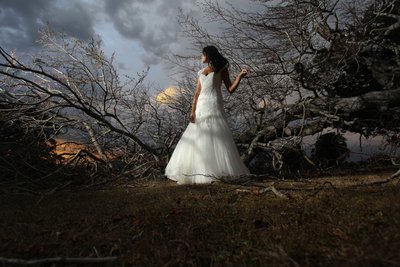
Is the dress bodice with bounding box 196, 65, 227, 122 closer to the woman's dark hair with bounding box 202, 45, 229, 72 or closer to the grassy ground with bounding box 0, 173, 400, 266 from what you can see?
the woman's dark hair with bounding box 202, 45, 229, 72

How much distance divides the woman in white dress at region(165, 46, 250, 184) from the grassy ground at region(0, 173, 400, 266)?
1.42 metres

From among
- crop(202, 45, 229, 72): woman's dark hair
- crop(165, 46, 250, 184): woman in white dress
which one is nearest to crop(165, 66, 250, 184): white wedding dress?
crop(165, 46, 250, 184): woman in white dress

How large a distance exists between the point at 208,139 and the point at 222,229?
3.13 m

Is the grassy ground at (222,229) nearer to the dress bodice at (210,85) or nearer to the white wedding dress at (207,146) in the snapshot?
the white wedding dress at (207,146)

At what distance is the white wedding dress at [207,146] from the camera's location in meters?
6.05

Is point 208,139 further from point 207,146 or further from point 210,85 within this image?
point 210,85

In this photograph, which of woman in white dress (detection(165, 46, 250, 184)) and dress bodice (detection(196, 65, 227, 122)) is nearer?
woman in white dress (detection(165, 46, 250, 184))

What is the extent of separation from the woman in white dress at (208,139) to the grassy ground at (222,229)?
1.42m

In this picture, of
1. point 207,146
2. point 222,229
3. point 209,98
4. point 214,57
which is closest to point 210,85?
point 209,98

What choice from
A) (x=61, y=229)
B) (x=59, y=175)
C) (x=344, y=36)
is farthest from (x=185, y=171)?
(x=344, y=36)

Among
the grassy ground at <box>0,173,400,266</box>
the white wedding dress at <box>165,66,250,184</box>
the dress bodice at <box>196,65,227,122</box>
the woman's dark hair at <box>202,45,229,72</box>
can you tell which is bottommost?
the grassy ground at <box>0,173,400,266</box>

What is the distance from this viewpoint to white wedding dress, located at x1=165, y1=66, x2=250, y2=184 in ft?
19.9

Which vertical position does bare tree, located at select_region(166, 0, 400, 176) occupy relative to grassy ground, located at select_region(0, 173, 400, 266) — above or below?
above

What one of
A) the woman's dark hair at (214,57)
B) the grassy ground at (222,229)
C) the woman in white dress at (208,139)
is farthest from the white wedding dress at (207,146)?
the grassy ground at (222,229)
